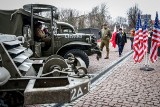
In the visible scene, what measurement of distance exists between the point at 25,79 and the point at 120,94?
3.19m

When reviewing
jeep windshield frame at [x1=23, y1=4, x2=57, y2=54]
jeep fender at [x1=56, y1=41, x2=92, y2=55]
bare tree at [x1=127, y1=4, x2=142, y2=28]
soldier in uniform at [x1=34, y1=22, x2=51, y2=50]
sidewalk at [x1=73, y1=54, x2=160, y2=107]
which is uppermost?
bare tree at [x1=127, y1=4, x2=142, y2=28]

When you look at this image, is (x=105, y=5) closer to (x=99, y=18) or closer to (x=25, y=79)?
(x=99, y=18)

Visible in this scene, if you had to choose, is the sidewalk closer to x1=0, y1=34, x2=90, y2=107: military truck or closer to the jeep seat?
x1=0, y1=34, x2=90, y2=107: military truck

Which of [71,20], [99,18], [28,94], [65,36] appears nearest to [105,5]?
[99,18]

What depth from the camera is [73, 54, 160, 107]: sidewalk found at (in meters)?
5.86

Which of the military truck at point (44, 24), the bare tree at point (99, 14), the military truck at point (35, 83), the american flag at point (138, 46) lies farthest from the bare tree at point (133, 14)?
the military truck at point (35, 83)

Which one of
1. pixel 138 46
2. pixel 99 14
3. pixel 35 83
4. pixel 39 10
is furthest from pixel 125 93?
pixel 99 14

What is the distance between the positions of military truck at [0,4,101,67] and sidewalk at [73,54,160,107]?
1750 millimetres

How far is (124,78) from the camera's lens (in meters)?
8.88

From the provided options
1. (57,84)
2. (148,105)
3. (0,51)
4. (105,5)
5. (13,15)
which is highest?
(105,5)

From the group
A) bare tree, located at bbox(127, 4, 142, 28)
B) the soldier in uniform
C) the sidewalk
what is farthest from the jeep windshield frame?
bare tree, located at bbox(127, 4, 142, 28)

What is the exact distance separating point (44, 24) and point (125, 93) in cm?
517

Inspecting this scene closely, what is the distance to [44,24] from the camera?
35.1ft

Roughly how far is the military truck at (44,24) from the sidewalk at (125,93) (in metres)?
1.75
